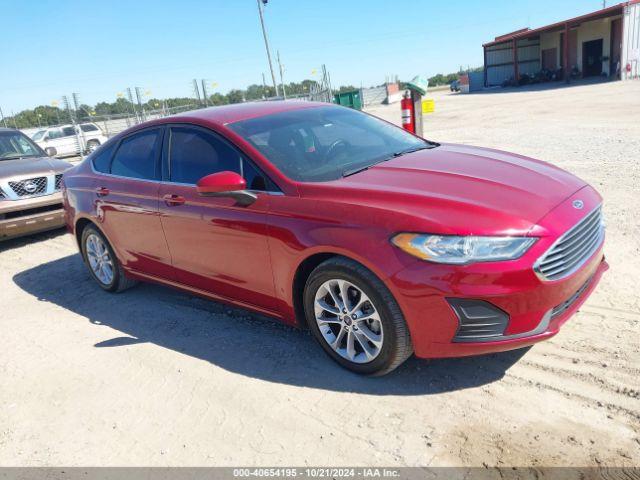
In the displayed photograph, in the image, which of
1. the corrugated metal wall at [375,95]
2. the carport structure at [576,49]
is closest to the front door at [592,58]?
the carport structure at [576,49]

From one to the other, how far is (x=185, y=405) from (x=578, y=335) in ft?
8.53

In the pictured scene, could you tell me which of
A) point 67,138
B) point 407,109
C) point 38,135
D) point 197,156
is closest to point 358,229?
point 197,156

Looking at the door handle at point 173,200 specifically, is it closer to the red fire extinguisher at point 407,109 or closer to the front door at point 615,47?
the red fire extinguisher at point 407,109

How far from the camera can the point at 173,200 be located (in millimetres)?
4129

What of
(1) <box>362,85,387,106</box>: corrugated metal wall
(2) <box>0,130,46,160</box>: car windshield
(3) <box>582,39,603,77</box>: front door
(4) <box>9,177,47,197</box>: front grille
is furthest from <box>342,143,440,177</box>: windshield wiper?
(1) <box>362,85,387,106</box>: corrugated metal wall

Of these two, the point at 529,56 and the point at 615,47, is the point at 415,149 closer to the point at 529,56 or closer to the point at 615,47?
the point at 615,47

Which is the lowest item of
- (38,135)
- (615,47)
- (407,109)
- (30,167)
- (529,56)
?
(30,167)

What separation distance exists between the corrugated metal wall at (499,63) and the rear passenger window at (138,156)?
44772mm

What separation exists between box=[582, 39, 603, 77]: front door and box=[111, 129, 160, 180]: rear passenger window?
131 feet

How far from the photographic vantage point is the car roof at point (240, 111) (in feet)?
13.3

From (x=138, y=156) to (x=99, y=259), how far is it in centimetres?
135

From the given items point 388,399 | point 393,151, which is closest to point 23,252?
point 393,151

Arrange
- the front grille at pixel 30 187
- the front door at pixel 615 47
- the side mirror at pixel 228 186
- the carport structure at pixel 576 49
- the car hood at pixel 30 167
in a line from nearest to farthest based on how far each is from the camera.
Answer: the side mirror at pixel 228 186
the front grille at pixel 30 187
the car hood at pixel 30 167
the carport structure at pixel 576 49
the front door at pixel 615 47

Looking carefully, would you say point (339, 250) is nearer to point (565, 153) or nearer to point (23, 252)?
point (23, 252)
